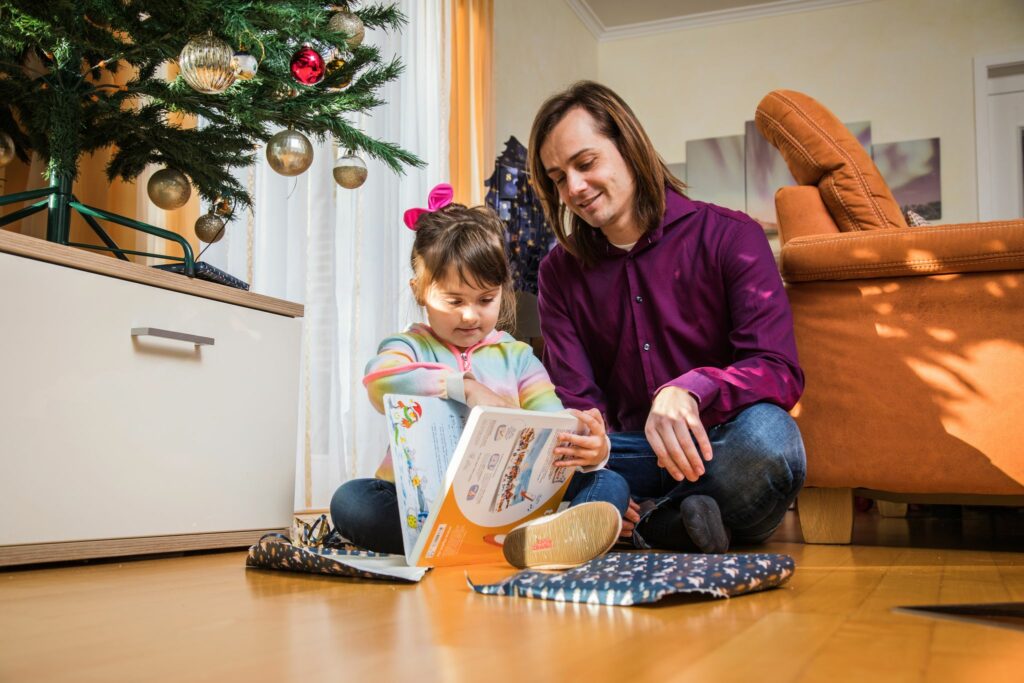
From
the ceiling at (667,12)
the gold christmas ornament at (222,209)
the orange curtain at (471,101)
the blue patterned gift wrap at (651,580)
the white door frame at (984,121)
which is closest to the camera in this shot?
the blue patterned gift wrap at (651,580)

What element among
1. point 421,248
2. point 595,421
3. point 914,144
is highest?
point 914,144

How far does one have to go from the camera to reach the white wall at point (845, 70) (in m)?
4.34

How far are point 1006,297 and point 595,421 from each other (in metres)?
0.72

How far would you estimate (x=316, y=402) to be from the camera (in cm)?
247

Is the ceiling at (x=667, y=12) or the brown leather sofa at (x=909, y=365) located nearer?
the brown leather sofa at (x=909, y=365)

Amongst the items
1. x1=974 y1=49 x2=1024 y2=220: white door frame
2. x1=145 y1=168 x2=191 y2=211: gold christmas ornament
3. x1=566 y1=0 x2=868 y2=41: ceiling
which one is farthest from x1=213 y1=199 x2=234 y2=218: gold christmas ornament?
x1=974 y1=49 x2=1024 y2=220: white door frame

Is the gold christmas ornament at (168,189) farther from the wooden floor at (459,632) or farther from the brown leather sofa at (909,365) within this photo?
the brown leather sofa at (909,365)

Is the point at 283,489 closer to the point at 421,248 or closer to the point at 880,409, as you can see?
the point at 421,248

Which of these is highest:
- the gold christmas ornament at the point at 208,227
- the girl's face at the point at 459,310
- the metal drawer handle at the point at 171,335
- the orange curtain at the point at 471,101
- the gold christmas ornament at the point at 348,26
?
the orange curtain at the point at 471,101

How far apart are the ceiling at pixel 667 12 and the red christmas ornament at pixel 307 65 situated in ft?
11.4

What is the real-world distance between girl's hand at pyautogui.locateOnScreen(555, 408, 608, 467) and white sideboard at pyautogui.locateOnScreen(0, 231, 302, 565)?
0.53 meters

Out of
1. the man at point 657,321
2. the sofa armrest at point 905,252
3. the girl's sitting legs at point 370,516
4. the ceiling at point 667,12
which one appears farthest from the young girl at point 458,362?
the ceiling at point 667,12

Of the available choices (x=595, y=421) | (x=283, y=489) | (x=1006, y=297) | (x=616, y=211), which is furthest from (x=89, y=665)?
(x=1006, y=297)

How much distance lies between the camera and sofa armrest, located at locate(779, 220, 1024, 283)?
146cm
